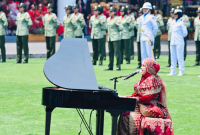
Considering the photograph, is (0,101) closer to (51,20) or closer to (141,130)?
(141,130)

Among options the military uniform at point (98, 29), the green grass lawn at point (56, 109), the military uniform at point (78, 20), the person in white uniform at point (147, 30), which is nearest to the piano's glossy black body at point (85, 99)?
the green grass lawn at point (56, 109)

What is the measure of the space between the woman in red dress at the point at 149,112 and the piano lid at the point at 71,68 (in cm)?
63

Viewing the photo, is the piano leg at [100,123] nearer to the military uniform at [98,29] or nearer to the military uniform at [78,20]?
the military uniform at [98,29]

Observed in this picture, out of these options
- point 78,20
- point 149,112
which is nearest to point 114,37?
point 78,20

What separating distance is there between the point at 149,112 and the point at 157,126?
0.18 metres

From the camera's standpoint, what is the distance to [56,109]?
7656mm

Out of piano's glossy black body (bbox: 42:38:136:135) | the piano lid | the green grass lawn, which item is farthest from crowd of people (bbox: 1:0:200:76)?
piano's glossy black body (bbox: 42:38:136:135)

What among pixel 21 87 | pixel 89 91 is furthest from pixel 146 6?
pixel 89 91

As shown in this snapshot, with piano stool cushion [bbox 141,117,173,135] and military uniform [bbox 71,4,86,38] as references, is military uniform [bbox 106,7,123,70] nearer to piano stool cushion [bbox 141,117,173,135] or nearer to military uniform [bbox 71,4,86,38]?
military uniform [bbox 71,4,86,38]

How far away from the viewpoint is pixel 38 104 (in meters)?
7.94

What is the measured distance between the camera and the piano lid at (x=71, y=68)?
483cm

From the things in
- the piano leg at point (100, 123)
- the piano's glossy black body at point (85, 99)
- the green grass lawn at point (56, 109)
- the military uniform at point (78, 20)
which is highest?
the military uniform at point (78, 20)

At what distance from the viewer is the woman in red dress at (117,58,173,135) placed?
5.23 meters

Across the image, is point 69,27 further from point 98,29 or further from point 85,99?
point 85,99
